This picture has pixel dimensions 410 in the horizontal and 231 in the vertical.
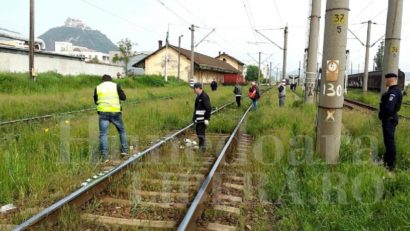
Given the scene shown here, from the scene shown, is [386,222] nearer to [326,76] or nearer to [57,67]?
[326,76]

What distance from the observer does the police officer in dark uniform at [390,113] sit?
6.97 metres

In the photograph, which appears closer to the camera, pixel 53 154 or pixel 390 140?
pixel 390 140

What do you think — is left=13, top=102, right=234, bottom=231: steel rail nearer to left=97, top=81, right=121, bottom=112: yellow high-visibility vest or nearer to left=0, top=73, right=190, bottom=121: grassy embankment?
left=97, top=81, right=121, bottom=112: yellow high-visibility vest

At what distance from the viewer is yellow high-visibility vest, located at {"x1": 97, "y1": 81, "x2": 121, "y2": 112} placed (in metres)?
8.15

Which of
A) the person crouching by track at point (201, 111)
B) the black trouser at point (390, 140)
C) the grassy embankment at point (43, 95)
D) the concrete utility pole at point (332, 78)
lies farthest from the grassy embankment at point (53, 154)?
the black trouser at point (390, 140)

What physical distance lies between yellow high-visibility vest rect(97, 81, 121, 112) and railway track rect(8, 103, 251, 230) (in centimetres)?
133

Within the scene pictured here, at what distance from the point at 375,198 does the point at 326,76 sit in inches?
104

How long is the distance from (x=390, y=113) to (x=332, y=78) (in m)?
1.26

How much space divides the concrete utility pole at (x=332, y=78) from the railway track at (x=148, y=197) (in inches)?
69.1

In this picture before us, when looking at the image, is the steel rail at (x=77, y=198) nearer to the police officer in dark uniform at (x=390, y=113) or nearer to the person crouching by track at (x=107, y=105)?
the person crouching by track at (x=107, y=105)

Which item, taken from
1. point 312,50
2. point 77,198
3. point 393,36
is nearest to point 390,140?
point 393,36

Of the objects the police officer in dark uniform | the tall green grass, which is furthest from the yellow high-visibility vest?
the police officer in dark uniform

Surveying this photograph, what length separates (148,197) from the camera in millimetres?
5352

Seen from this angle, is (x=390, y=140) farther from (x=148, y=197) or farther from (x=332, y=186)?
(x=148, y=197)
